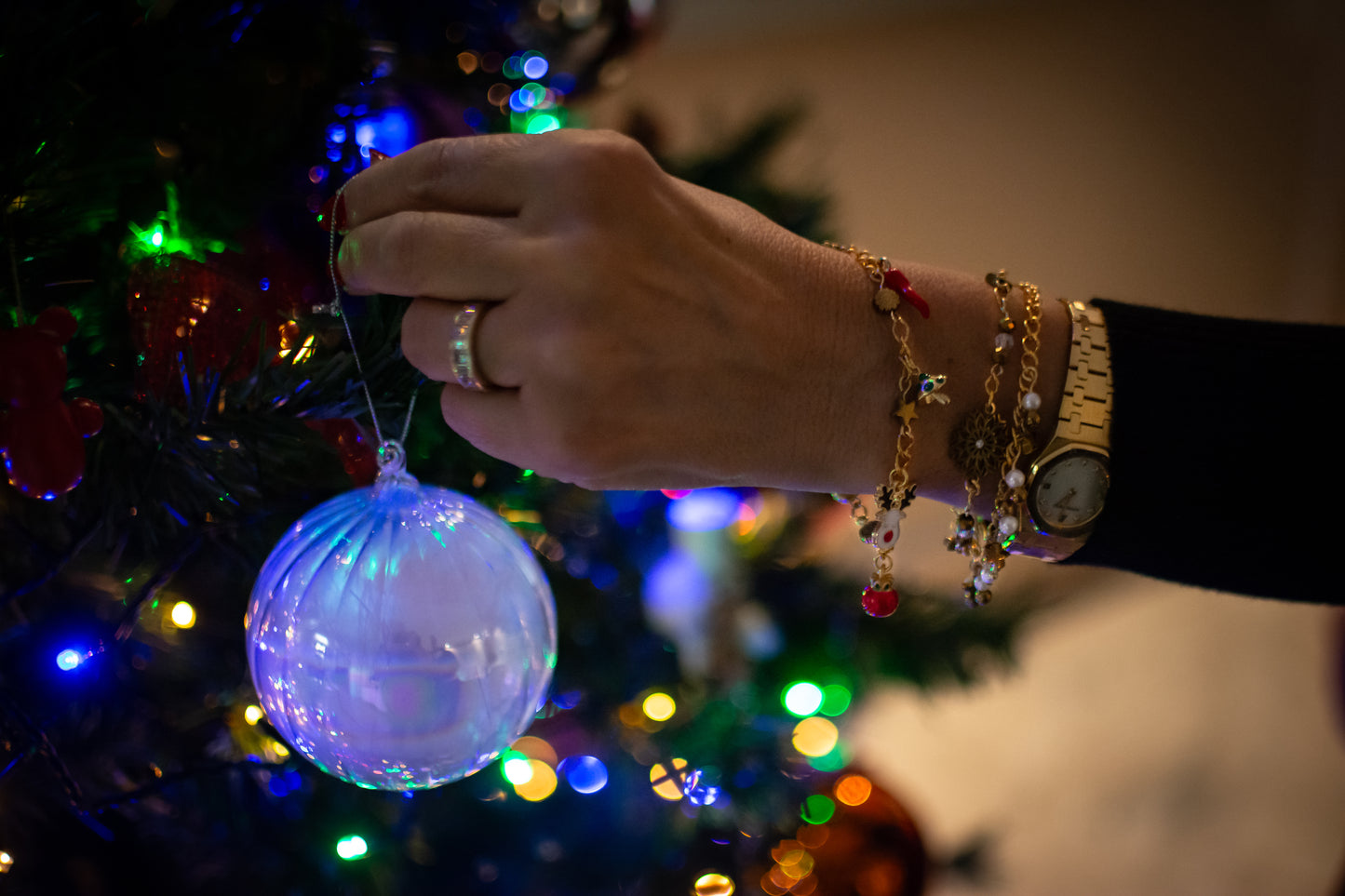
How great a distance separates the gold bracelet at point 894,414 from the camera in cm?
48

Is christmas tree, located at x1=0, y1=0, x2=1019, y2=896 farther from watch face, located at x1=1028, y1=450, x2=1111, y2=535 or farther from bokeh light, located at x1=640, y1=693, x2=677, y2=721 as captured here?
watch face, located at x1=1028, y1=450, x2=1111, y2=535

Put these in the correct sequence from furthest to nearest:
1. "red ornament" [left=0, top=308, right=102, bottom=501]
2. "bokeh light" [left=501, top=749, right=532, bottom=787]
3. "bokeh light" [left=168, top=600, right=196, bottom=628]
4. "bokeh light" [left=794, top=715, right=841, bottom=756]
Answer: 1. "bokeh light" [left=794, top=715, right=841, bottom=756]
2. "bokeh light" [left=501, top=749, right=532, bottom=787]
3. "bokeh light" [left=168, top=600, right=196, bottom=628]
4. "red ornament" [left=0, top=308, right=102, bottom=501]

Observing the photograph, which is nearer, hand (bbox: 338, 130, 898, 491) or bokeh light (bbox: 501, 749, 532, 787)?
hand (bbox: 338, 130, 898, 491)

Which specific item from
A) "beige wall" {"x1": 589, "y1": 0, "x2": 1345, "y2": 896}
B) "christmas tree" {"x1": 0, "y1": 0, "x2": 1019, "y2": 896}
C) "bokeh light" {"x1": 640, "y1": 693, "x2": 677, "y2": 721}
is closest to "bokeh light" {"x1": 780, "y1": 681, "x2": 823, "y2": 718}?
"christmas tree" {"x1": 0, "y1": 0, "x2": 1019, "y2": 896}

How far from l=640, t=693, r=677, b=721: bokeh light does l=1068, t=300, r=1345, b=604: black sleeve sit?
320mm

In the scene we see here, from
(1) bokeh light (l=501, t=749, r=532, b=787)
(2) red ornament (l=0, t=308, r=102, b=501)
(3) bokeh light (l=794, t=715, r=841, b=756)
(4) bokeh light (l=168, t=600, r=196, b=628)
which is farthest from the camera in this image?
(3) bokeh light (l=794, t=715, r=841, b=756)

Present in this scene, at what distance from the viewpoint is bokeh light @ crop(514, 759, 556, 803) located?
2.03 feet

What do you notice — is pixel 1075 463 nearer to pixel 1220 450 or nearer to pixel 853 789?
pixel 1220 450

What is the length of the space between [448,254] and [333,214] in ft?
0.27

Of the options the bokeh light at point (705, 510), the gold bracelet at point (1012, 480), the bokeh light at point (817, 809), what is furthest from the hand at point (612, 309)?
the bokeh light at point (817, 809)

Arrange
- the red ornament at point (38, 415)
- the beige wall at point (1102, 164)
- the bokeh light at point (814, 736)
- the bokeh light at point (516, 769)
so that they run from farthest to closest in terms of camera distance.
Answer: the beige wall at point (1102, 164) → the bokeh light at point (814, 736) → the bokeh light at point (516, 769) → the red ornament at point (38, 415)

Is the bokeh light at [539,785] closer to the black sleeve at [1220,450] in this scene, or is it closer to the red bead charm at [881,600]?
the red bead charm at [881,600]

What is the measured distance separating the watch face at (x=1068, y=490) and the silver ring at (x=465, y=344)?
Answer: 349mm

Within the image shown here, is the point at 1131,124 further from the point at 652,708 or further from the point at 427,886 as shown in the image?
the point at 427,886
